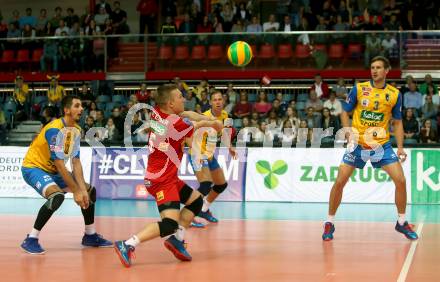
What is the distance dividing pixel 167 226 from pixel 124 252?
55cm

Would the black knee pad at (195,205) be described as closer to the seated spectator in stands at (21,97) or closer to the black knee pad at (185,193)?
the black knee pad at (185,193)

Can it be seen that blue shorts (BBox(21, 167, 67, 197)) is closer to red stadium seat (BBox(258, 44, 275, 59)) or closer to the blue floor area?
the blue floor area

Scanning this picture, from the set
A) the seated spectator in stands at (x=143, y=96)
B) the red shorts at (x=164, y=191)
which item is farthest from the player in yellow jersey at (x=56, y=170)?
the seated spectator in stands at (x=143, y=96)

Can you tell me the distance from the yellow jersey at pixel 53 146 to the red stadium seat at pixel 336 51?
46.3 ft

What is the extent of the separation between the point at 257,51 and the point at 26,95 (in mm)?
7322

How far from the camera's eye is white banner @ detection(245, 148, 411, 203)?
55.8 feet

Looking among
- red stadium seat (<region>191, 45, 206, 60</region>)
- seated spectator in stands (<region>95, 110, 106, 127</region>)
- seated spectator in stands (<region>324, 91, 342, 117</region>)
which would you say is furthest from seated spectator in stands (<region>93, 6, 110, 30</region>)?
seated spectator in stands (<region>324, 91, 342, 117</region>)

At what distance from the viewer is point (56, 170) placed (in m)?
9.83

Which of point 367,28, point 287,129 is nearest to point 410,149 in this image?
point 287,129

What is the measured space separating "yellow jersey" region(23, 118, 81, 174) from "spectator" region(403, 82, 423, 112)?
12.4 meters

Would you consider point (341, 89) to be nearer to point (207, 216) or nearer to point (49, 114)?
point (49, 114)

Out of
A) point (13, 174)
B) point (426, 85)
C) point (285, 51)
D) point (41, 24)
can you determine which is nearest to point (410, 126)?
point (426, 85)

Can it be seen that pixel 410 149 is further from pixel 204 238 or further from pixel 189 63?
pixel 189 63

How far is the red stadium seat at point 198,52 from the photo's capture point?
78.1 feet
